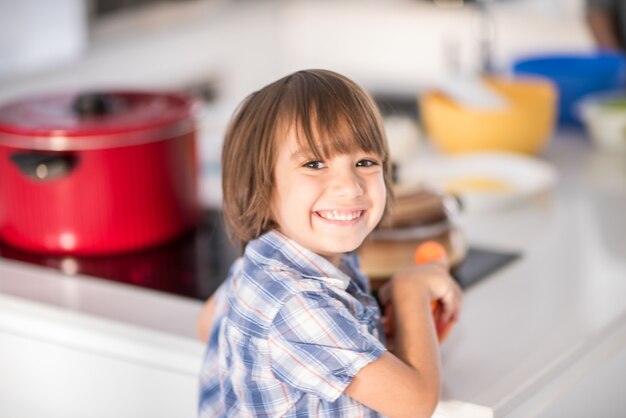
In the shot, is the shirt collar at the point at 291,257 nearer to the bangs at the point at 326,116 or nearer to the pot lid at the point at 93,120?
the bangs at the point at 326,116

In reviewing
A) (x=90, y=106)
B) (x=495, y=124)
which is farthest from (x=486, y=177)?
(x=90, y=106)

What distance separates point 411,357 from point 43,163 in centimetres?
60

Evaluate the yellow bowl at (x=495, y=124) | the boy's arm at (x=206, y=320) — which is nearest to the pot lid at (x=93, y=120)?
the boy's arm at (x=206, y=320)

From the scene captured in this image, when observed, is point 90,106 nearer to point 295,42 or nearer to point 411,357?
point 411,357

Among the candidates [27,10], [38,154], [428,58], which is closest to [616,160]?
[38,154]

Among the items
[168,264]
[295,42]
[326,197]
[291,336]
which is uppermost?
[326,197]

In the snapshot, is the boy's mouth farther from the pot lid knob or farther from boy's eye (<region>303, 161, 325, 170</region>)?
the pot lid knob

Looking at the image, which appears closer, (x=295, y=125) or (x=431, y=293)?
(x=295, y=125)

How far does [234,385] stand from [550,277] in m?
0.53

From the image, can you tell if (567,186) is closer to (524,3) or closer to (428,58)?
(524,3)

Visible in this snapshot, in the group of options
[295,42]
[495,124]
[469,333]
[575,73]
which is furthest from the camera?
[295,42]

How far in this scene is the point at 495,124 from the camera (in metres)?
1.99

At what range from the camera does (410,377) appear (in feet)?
3.65

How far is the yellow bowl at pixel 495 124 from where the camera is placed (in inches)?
78.2
